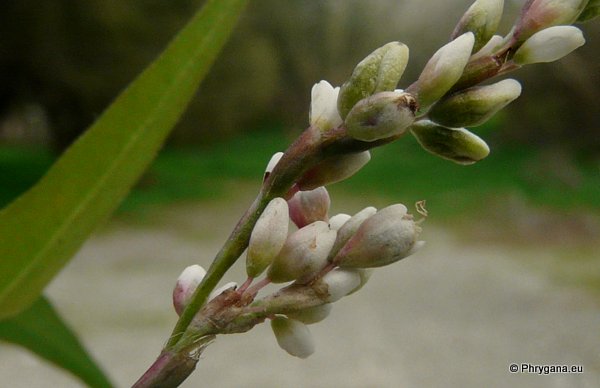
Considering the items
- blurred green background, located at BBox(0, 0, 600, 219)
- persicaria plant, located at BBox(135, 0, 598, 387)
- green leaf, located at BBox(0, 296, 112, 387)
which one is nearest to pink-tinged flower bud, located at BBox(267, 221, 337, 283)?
persicaria plant, located at BBox(135, 0, 598, 387)

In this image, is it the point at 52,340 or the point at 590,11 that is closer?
the point at 590,11

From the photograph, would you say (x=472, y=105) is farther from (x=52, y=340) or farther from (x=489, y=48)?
(x=52, y=340)

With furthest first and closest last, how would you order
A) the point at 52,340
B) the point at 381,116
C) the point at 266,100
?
the point at 266,100 → the point at 52,340 → the point at 381,116

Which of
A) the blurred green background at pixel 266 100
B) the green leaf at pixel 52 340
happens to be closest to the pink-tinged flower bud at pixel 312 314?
the green leaf at pixel 52 340

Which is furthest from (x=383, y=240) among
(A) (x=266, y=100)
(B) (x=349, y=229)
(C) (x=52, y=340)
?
(A) (x=266, y=100)

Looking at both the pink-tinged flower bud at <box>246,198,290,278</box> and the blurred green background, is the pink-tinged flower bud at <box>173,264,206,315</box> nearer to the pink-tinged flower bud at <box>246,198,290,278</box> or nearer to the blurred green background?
the pink-tinged flower bud at <box>246,198,290,278</box>

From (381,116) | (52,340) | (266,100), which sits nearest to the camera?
(381,116)
